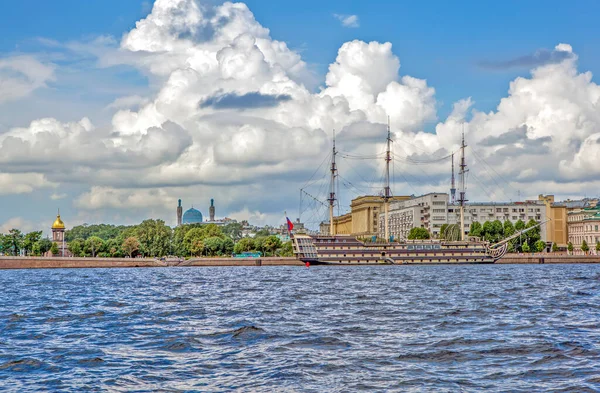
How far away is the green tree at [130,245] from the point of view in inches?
7003

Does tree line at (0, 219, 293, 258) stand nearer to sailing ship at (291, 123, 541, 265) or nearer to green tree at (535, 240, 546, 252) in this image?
sailing ship at (291, 123, 541, 265)

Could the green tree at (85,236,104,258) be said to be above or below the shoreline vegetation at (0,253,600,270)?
above

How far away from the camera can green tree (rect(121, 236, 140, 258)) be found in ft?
584

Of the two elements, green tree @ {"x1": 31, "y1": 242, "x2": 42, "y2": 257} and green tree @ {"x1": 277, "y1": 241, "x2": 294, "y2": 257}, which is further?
green tree @ {"x1": 277, "y1": 241, "x2": 294, "y2": 257}

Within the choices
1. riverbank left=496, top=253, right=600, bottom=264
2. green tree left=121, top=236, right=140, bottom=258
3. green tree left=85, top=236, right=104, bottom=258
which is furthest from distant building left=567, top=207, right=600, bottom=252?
green tree left=85, top=236, right=104, bottom=258

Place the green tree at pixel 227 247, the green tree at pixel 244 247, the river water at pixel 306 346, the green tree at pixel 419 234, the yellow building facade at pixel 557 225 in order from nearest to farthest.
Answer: the river water at pixel 306 346 < the green tree at pixel 419 234 < the green tree at pixel 244 247 < the green tree at pixel 227 247 < the yellow building facade at pixel 557 225

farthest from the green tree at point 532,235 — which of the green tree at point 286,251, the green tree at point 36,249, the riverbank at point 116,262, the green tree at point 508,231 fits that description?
the green tree at point 36,249

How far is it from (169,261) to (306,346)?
12730cm

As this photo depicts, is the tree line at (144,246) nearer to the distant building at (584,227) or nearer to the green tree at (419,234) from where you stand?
the green tree at (419,234)

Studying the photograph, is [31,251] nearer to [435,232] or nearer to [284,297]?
[435,232]

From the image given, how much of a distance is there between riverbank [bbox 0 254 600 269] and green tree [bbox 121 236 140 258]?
26.8 metres

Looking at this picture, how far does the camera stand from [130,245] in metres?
179

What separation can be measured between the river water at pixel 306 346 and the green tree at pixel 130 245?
13620cm

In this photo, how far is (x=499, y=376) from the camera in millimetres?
20438
